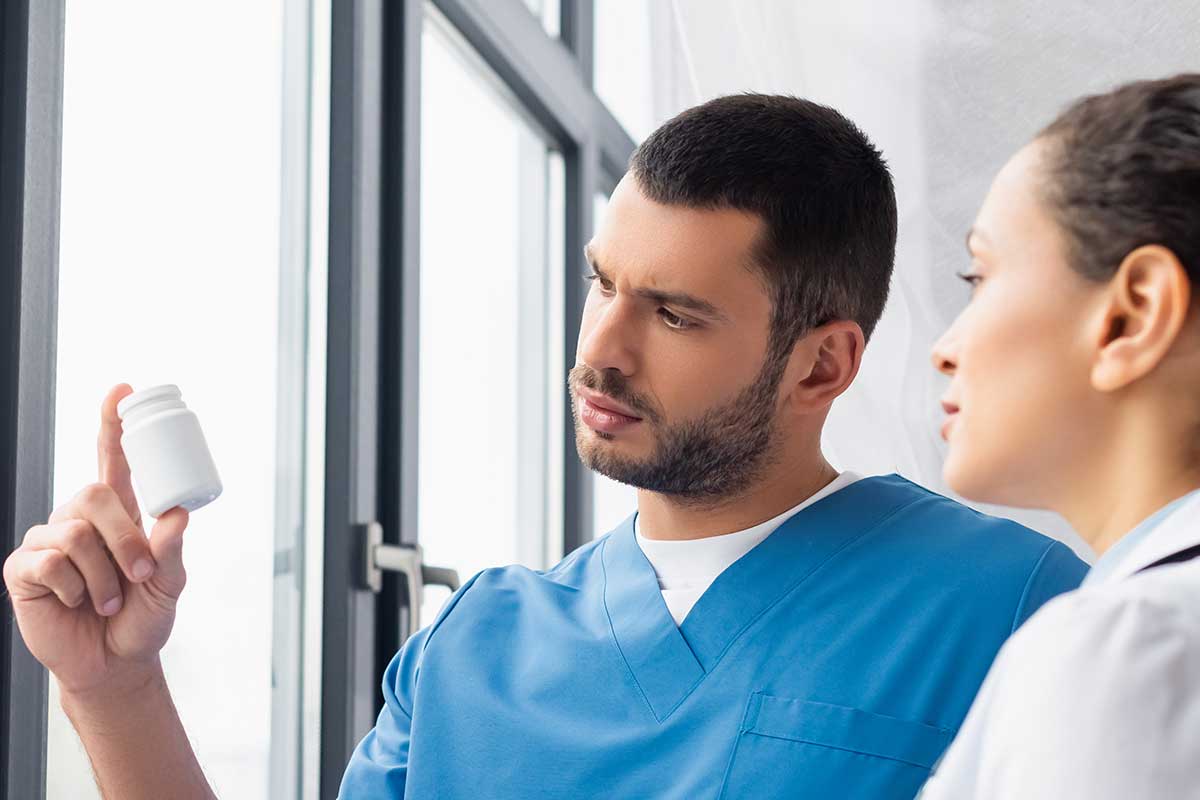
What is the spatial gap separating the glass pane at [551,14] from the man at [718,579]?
1185 mm

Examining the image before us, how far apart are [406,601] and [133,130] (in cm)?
62

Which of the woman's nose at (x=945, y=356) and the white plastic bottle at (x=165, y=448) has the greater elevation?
the woman's nose at (x=945, y=356)

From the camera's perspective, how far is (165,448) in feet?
2.45

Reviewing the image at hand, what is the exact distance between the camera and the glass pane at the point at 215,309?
0.97 m

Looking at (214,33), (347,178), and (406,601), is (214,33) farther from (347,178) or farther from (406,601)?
(406,601)

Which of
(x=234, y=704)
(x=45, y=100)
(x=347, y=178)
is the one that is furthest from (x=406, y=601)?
(x=45, y=100)

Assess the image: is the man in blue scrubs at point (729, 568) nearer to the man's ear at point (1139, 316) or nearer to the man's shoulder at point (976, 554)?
the man's shoulder at point (976, 554)

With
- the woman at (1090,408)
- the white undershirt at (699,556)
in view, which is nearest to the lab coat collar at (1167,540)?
the woman at (1090,408)

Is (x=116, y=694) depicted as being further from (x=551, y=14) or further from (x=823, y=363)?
(x=551, y=14)

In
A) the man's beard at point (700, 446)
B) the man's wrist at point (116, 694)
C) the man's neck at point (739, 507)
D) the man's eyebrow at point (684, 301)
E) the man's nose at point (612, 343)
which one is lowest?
the man's wrist at point (116, 694)

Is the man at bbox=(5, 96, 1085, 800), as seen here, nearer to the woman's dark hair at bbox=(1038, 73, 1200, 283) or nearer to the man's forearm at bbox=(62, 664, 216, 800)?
the man's forearm at bbox=(62, 664, 216, 800)

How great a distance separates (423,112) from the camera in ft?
5.49

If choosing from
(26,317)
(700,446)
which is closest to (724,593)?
(700,446)

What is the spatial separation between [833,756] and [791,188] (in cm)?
45
